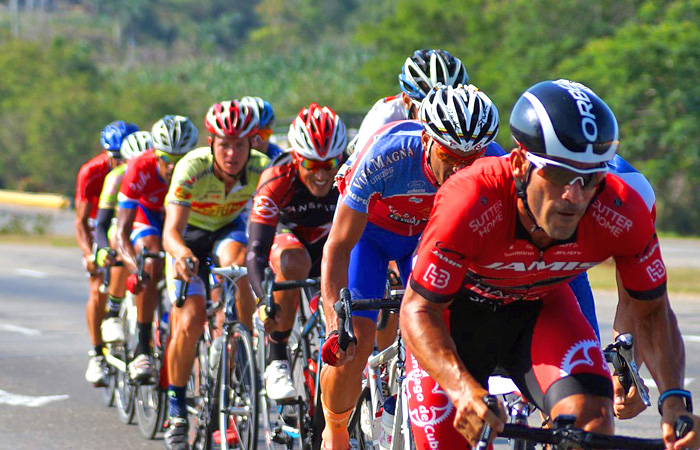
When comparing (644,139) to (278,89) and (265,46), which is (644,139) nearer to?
(278,89)

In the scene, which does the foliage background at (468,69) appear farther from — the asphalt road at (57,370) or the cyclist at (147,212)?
the cyclist at (147,212)

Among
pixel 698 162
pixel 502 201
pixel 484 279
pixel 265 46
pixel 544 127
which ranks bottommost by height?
pixel 265 46

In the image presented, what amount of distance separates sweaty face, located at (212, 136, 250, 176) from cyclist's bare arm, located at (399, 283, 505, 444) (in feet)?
12.6

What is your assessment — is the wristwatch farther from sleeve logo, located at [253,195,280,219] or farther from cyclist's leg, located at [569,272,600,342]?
sleeve logo, located at [253,195,280,219]

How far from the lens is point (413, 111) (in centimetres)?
627

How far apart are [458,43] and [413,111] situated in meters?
49.4

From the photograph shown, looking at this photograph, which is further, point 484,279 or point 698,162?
point 698,162

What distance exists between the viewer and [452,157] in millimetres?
4965

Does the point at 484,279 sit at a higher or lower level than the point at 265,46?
higher

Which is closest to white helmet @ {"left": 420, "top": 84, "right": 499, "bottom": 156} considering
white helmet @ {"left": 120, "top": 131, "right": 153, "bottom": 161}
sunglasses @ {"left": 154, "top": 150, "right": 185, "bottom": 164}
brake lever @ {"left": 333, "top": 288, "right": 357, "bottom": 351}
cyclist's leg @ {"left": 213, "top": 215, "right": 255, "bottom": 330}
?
brake lever @ {"left": 333, "top": 288, "right": 357, "bottom": 351}

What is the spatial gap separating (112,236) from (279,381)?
404cm

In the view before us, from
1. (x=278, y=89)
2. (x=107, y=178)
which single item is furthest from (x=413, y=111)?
(x=278, y=89)

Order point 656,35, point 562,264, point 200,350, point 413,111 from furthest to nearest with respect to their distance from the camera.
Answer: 1. point 656,35
2. point 200,350
3. point 413,111
4. point 562,264

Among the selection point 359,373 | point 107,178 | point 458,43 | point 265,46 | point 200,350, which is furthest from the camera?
point 265,46
